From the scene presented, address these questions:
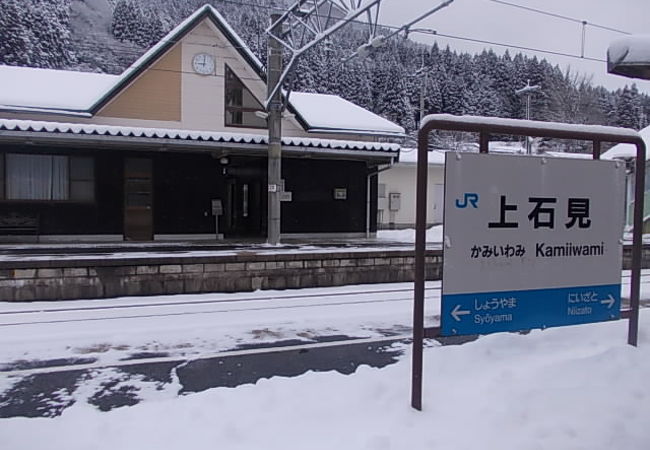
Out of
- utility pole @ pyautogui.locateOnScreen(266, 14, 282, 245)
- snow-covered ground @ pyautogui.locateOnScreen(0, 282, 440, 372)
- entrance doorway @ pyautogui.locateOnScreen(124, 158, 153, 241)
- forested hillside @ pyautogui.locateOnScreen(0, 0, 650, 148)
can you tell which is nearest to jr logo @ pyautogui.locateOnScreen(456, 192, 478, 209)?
snow-covered ground @ pyautogui.locateOnScreen(0, 282, 440, 372)

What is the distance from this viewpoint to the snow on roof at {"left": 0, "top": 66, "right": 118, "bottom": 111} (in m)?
15.5

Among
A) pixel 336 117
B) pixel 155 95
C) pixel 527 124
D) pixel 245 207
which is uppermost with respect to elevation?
pixel 155 95

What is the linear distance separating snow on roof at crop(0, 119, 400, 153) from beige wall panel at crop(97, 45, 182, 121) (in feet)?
4.30

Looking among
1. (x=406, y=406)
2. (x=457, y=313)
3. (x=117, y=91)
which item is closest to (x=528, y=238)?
(x=457, y=313)

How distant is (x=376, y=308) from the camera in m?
8.48

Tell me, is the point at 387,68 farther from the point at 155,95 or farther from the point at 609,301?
the point at 609,301

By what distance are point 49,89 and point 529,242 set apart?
16743 millimetres

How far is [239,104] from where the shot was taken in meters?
18.1

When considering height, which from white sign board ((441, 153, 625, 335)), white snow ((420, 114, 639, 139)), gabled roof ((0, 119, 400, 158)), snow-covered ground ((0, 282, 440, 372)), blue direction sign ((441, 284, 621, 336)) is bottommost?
snow-covered ground ((0, 282, 440, 372))

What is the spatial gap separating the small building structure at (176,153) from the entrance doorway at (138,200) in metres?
0.03

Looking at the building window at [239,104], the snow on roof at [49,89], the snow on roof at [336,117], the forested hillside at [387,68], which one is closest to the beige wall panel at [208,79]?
the building window at [239,104]

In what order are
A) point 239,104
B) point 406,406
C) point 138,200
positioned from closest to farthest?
point 406,406 < point 138,200 < point 239,104

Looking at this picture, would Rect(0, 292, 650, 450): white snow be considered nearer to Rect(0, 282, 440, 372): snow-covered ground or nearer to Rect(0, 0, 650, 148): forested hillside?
Rect(0, 282, 440, 372): snow-covered ground

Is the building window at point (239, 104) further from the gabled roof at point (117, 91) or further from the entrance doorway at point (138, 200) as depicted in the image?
the entrance doorway at point (138, 200)
